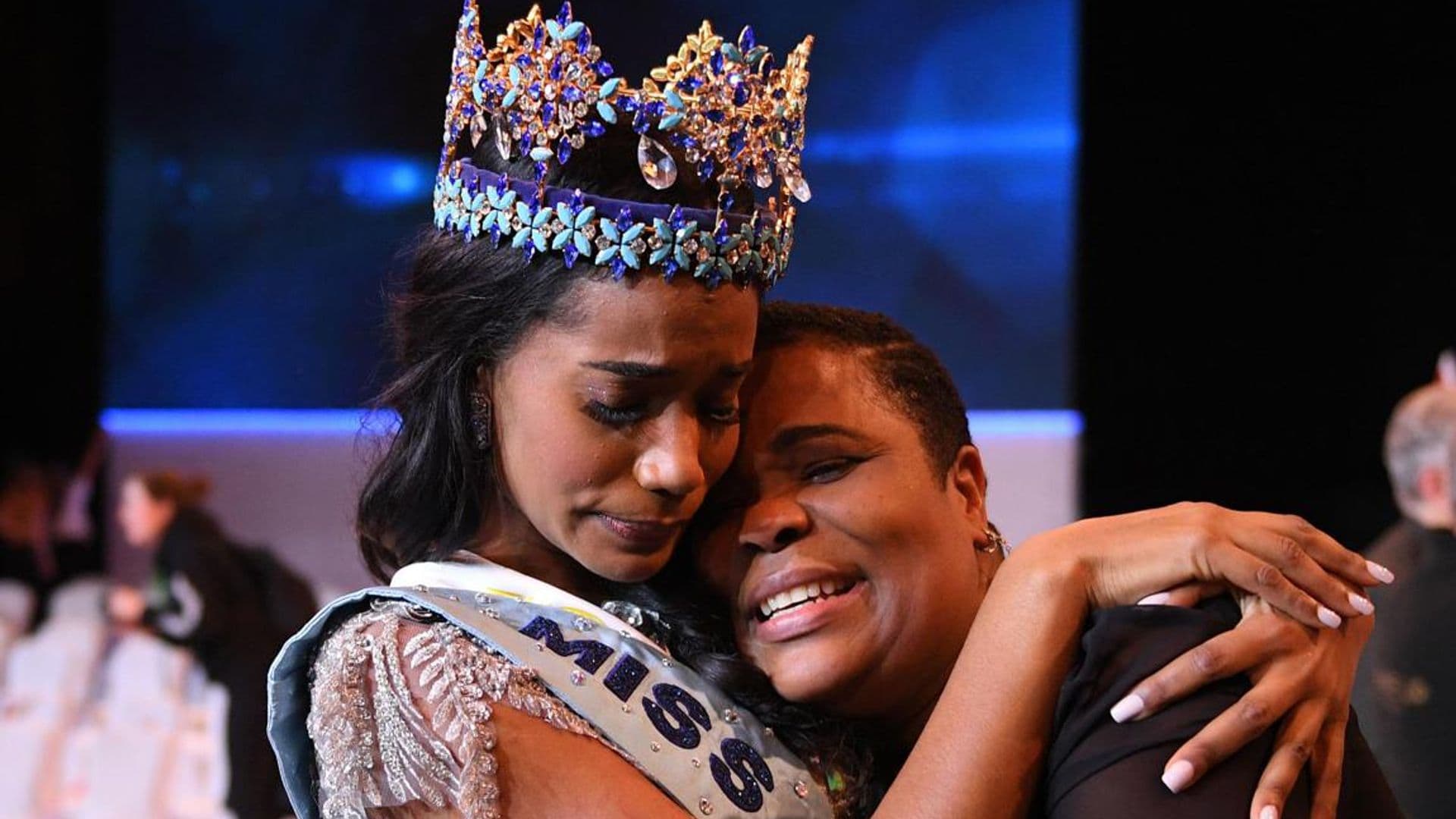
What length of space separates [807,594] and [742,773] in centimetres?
19

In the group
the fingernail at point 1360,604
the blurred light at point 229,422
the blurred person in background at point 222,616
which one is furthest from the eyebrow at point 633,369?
the blurred person in background at point 222,616

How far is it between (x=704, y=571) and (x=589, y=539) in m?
0.18

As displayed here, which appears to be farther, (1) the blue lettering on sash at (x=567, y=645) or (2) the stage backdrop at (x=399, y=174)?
(2) the stage backdrop at (x=399, y=174)

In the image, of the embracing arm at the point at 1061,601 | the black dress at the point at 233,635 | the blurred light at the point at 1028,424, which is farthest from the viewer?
the black dress at the point at 233,635

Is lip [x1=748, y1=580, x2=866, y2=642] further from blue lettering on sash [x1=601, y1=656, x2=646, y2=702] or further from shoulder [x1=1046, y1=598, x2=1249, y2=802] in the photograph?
shoulder [x1=1046, y1=598, x2=1249, y2=802]

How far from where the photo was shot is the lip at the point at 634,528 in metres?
1.60

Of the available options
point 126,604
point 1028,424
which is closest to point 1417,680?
point 1028,424

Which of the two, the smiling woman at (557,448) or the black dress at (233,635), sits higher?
the smiling woman at (557,448)

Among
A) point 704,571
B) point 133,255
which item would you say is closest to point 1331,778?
point 704,571

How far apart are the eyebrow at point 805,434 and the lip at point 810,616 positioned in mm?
152

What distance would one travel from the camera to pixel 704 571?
5.75 ft

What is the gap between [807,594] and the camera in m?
1.68

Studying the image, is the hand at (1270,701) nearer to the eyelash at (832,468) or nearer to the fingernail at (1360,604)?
the fingernail at (1360,604)

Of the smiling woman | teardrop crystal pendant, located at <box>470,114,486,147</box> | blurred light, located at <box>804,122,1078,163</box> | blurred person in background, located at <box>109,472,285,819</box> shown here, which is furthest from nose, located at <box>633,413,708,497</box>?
blurred person in background, located at <box>109,472,285,819</box>
